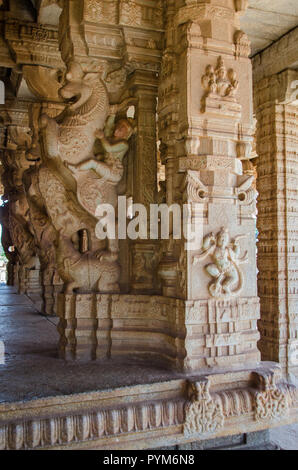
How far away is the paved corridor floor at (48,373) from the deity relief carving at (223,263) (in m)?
0.77

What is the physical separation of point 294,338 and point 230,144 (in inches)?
189

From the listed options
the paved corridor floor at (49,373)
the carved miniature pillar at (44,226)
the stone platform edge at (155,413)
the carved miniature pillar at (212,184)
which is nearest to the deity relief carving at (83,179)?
the carved miniature pillar at (212,184)

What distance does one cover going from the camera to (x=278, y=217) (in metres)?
7.48

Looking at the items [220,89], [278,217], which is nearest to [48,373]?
[220,89]

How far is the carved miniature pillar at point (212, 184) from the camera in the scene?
3.44m

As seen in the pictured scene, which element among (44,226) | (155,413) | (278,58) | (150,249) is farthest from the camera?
(278,58)

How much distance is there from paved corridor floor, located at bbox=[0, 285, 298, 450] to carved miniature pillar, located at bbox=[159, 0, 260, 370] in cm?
52

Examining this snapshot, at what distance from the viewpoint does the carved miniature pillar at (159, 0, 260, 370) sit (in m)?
3.44

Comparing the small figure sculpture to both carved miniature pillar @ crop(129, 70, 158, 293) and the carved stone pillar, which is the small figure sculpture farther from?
the carved stone pillar

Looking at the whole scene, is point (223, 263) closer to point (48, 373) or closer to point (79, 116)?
point (48, 373)

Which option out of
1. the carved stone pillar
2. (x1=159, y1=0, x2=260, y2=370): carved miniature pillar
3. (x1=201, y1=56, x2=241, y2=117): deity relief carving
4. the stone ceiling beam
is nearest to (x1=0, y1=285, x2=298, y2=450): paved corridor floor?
(x1=159, y1=0, x2=260, y2=370): carved miniature pillar

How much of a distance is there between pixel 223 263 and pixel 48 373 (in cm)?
166

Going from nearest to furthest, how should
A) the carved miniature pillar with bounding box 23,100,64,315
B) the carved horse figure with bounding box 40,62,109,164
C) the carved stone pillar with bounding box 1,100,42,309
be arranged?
1. the carved horse figure with bounding box 40,62,109,164
2. the carved miniature pillar with bounding box 23,100,64,315
3. the carved stone pillar with bounding box 1,100,42,309

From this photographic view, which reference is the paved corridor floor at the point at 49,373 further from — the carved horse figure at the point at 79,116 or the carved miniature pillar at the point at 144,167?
the carved horse figure at the point at 79,116
